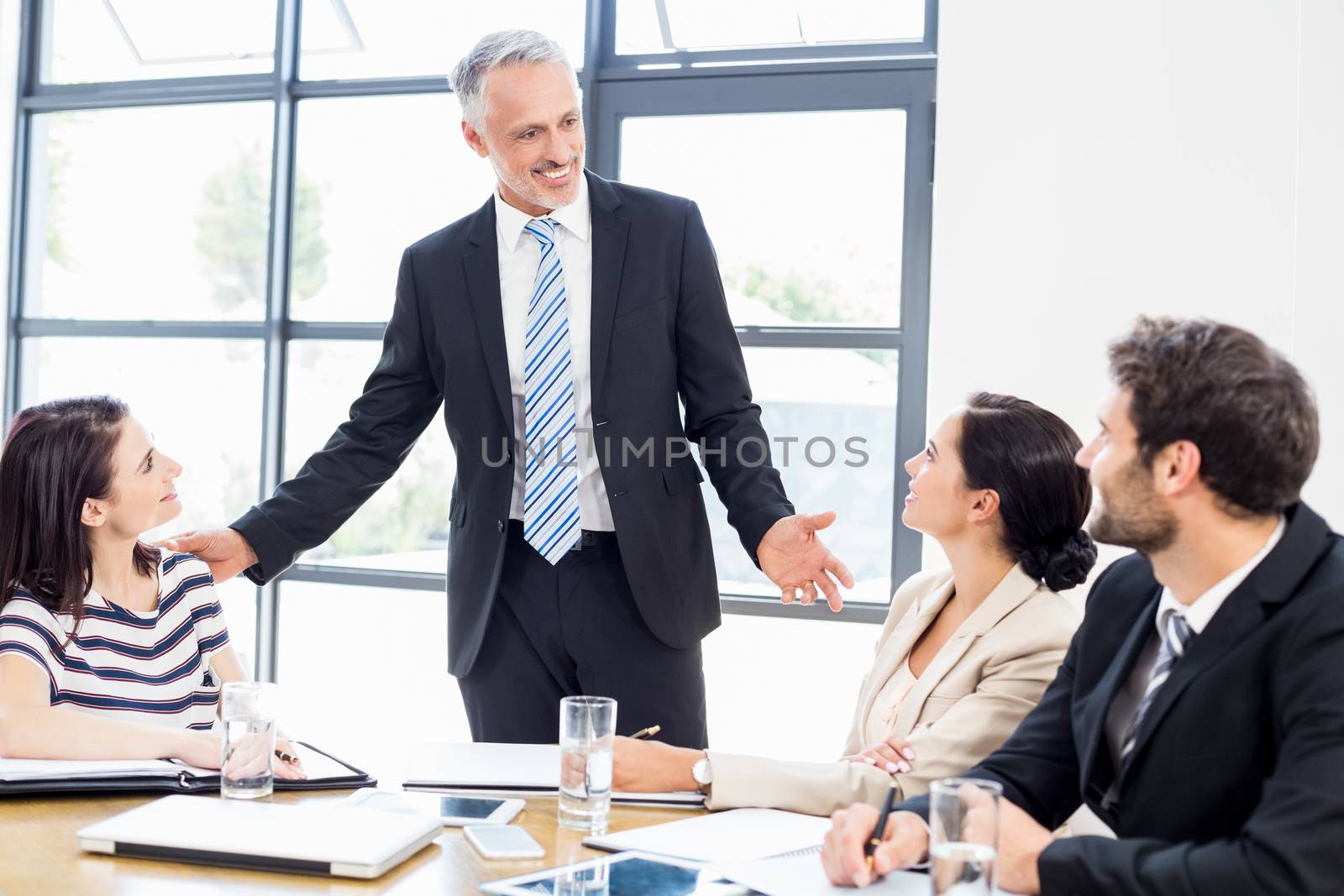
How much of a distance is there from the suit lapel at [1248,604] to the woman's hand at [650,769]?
1.98 ft

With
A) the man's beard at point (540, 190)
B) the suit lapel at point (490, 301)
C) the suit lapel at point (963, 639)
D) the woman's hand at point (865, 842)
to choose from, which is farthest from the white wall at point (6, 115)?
the woman's hand at point (865, 842)

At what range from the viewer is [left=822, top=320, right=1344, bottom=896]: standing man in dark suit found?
1221 mm

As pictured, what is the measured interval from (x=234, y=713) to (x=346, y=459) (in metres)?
1.11

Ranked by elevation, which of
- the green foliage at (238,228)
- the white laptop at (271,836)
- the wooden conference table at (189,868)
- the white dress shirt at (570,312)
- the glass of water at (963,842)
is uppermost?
the green foliage at (238,228)

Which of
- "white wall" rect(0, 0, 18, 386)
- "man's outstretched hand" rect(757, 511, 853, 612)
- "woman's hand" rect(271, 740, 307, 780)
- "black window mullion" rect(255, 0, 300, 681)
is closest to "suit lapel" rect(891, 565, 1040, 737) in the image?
"man's outstretched hand" rect(757, 511, 853, 612)

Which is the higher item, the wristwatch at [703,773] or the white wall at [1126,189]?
the white wall at [1126,189]

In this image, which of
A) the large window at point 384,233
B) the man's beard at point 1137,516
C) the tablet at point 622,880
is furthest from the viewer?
the large window at point 384,233

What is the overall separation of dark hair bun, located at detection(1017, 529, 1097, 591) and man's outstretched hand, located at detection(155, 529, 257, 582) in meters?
1.49

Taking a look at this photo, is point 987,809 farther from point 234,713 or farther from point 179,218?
point 179,218

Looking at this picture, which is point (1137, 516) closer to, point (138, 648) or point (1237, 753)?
point (1237, 753)

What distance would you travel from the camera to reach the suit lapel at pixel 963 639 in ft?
6.33

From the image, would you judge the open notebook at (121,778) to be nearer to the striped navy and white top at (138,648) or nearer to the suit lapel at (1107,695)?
the striped navy and white top at (138,648)

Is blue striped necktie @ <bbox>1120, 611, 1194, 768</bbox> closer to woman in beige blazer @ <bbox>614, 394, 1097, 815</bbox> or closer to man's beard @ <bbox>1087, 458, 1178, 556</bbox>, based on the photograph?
man's beard @ <bbox>1087, 458, 1178, 556</bbox>

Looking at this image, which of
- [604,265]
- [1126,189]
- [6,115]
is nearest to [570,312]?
[604,265]
